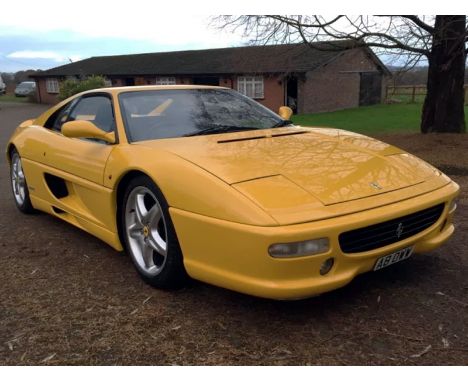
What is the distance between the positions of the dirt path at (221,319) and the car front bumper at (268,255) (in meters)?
0.28

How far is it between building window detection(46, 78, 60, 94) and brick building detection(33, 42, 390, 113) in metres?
3.67

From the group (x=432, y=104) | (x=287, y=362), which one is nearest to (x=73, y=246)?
(x=287, y=362)

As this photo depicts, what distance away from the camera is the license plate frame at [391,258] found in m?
2.70

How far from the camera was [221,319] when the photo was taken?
2.76 metres

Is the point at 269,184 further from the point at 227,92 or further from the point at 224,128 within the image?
the point at 227,92

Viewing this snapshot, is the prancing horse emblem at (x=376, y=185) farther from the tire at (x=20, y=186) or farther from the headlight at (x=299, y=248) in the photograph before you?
the tire at (x=20, y=186)

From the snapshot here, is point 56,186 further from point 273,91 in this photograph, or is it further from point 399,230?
point 273,91

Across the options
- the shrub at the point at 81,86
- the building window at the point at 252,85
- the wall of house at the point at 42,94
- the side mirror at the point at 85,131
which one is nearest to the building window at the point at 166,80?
the building window at the point at 252,85

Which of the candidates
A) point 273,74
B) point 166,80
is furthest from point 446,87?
point 166,80

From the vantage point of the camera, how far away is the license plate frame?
2.70 metres

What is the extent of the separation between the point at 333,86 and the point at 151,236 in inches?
1075

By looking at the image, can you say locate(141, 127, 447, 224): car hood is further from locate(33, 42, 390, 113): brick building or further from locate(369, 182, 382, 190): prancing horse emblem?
locate(33, 42, 390, 113): brick building

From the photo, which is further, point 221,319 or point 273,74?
point 273,74

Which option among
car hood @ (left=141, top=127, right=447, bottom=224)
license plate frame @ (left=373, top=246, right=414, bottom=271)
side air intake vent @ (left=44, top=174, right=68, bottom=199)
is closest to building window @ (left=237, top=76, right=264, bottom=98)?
side air intake vent @ (left=44, top=174, right=68, bottom=199)
